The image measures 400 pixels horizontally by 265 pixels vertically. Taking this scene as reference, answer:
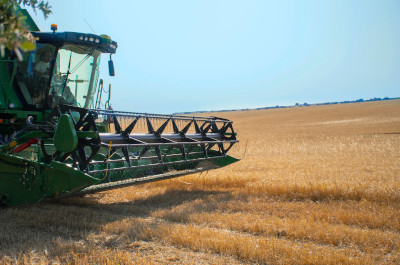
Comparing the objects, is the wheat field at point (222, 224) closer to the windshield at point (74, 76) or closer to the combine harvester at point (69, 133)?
the combine harvester at point (69, 133)

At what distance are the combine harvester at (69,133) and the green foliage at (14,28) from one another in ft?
7.76

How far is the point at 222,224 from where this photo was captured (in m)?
4.26

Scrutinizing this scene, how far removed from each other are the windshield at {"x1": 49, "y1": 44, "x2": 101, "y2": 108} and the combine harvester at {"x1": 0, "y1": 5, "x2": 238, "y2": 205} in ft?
0.05

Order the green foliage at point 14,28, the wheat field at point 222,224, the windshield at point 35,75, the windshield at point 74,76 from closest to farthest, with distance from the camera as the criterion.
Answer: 1. the green foliage at point 14,28
2. the wheat field at point 222,224
3. the windshield at point 35,75
4. the windshield at point 74,76

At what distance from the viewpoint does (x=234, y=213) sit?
4.84 meters

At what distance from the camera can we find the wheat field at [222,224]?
3229mm

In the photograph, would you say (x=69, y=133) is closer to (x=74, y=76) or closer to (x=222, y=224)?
(x=222, y=224)

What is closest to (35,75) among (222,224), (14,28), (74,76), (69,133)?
(74,76)

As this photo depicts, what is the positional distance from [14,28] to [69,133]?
2.55 metres

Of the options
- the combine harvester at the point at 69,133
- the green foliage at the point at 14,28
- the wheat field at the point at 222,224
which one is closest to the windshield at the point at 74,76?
the combine harvester at the point at 69,133

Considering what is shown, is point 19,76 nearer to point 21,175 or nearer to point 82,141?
point 21,175

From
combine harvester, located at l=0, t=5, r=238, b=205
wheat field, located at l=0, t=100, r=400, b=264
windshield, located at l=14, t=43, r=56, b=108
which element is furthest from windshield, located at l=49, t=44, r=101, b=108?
wheat field, located at l=0, t=100, r=400, b=264

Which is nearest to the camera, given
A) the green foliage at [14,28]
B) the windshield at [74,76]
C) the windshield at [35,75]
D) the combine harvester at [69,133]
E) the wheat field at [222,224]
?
the green foliage at [14,28]

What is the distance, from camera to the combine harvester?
166 inches
